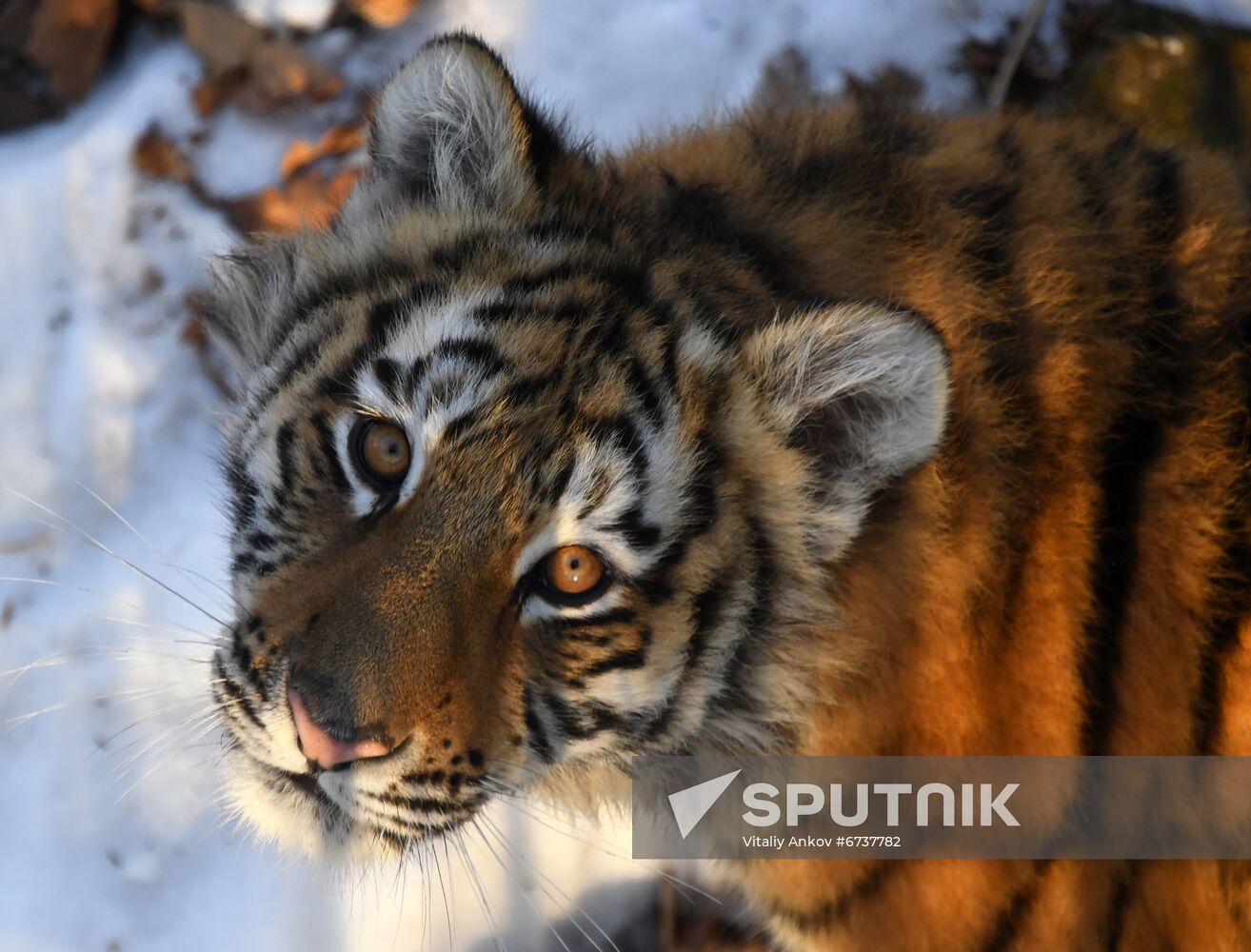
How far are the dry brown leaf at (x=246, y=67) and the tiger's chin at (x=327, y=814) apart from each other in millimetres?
1926

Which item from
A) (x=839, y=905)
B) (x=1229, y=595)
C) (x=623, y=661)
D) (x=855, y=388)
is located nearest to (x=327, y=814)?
(x=623, y=661)

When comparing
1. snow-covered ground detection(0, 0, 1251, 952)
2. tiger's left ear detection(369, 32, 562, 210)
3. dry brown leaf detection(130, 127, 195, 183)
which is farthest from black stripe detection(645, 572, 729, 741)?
dry brown leaf detection(130, 127, 195, 183)

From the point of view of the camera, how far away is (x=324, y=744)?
1.41m

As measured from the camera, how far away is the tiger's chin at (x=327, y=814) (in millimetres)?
1540

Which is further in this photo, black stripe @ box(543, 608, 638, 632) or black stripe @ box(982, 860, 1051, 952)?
black stripe @ box(982, 860, 1051, 952)

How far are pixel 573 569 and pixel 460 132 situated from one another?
0.72 metres

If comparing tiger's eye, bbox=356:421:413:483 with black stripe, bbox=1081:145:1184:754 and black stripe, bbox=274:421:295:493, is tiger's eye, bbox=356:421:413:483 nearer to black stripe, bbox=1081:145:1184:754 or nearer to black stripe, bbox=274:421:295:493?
black stripe, bbox=274:421:295:493

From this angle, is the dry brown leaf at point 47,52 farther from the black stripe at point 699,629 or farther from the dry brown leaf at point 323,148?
the black stripe at point 699,629

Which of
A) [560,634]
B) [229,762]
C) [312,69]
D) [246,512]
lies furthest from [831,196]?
[312,69]

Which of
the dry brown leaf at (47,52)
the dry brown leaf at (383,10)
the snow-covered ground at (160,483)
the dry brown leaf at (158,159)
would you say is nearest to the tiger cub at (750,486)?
the snow-covered ground at (160,483)

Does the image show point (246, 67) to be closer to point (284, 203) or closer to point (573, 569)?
point (284, 203)

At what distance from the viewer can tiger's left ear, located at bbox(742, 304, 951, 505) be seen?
1.39 meters

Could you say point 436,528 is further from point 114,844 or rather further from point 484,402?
point 114,844

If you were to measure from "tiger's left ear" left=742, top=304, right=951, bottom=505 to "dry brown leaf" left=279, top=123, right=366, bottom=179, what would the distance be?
1788 mm
